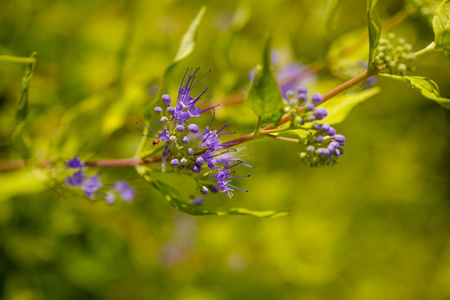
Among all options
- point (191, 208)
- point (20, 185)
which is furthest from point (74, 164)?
point (191, 208)

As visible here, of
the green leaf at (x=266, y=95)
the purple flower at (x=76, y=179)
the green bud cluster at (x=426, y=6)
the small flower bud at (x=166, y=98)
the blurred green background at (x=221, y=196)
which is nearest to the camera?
the green leaf at (x=266, y=95)

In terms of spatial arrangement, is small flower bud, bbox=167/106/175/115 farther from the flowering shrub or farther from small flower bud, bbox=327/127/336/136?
small flower bud, bbox=327/127/336/136

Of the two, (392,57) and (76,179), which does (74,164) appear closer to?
(76,179)

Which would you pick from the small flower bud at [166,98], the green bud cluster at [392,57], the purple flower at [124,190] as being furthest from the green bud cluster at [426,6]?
the purple flower at [124,190]

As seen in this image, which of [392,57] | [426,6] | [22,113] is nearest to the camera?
[392,57]

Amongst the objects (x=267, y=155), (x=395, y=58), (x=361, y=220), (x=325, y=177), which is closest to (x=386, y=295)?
(x=361, y=220)

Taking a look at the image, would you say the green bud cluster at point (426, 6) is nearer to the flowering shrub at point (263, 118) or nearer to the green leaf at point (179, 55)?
the flowering shrub at point (263, 118)

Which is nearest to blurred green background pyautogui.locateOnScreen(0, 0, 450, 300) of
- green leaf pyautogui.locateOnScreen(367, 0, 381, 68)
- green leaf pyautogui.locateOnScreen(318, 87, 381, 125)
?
green leaf pyautogui.locateOnScreen(318, 87, 381, 125)
